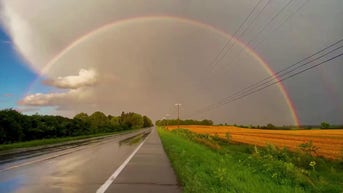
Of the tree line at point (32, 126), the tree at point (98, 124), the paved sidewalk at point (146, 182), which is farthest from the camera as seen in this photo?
the tree at point (98, 124)

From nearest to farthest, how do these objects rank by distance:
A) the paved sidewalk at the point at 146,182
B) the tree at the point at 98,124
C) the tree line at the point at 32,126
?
the paved sidewalk at the point at 146,182 → the tree line at the point at 32,126 → the tree at the point at 98,124

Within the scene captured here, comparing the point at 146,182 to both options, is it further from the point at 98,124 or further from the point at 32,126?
the point at 98,124

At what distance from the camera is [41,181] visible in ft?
40.6

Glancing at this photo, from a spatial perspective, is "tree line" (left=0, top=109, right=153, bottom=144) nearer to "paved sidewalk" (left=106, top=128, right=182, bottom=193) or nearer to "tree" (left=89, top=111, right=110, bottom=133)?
"tree" (left=89, top=111, right=110, bottom=133)

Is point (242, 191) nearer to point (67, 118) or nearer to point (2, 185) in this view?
point (2, 185)

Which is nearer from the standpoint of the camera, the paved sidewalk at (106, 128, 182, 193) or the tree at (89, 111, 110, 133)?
the paved sidewalk at (106, 128, 182, 193)

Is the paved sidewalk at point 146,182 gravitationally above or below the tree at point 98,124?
below

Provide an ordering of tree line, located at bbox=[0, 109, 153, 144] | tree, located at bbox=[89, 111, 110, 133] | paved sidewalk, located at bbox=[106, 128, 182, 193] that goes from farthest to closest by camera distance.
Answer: tree, located at bbox=[89, 111, 110, 133], tree line, located at bbox=[0, 109, 153, 144], paved sidewalk, located at bbox=[106, 128, 182, 193]

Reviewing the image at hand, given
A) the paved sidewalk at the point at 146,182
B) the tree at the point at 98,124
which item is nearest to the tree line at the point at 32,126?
the tree at the point at 98,124

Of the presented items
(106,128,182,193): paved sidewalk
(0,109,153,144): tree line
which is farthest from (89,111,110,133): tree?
(106,128,182,193): paved sidewalk

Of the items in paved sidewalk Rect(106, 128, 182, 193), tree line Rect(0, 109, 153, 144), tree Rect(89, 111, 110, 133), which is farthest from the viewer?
tree Rect(89, 111, 110, 133)

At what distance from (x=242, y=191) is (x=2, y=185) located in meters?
6.49

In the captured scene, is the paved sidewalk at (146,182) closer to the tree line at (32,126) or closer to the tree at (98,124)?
the tree line at (32,126)

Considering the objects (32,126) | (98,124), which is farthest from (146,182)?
(98,124)
